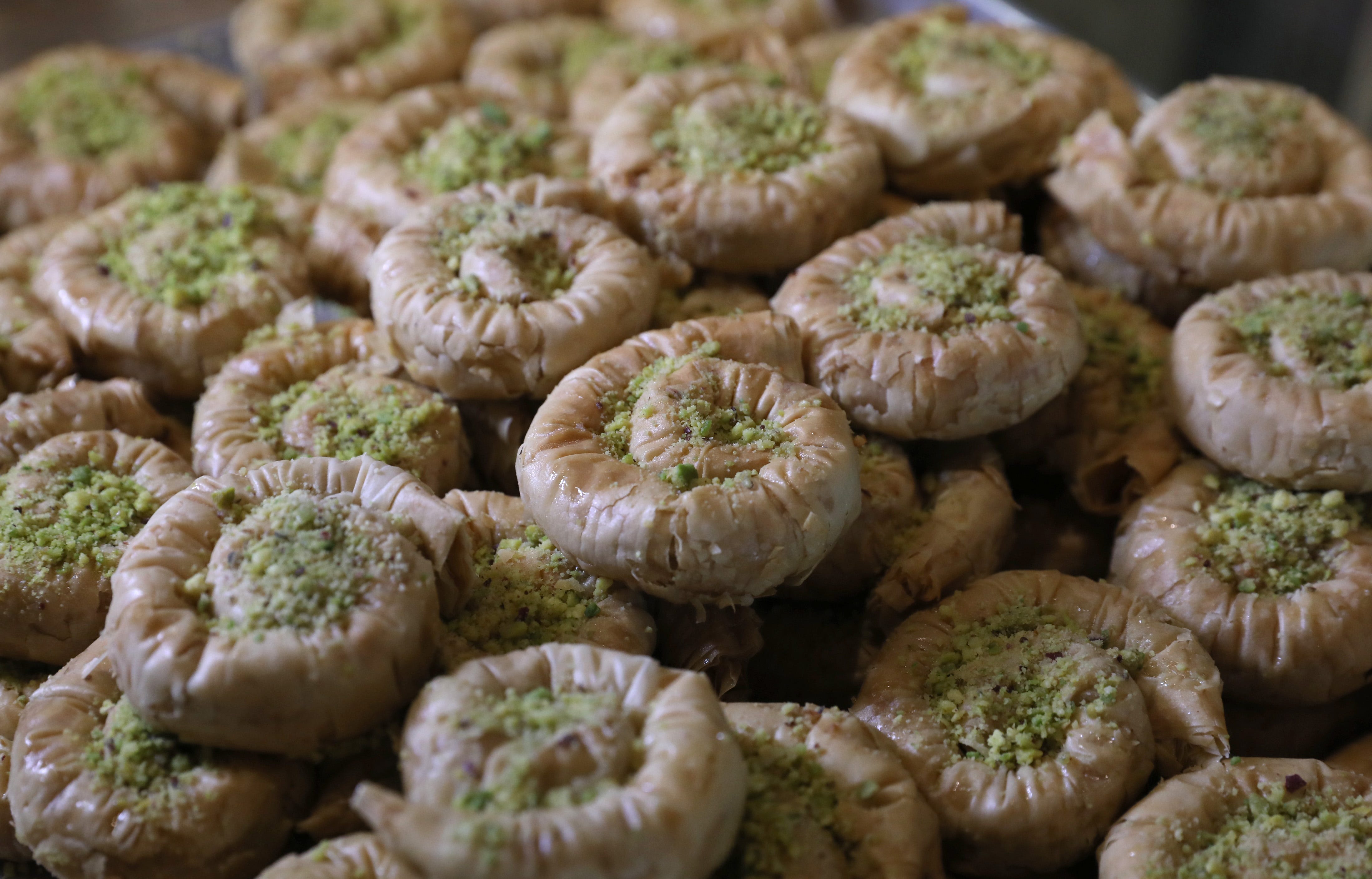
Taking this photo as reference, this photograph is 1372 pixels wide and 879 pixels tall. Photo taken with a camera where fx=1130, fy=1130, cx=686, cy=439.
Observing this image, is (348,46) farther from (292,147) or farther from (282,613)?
(282,613)

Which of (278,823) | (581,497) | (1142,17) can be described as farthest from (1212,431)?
(1142,17)

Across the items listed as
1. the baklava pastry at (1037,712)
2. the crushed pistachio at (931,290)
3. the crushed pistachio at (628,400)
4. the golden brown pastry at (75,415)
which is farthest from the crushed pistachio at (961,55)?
the golden brown pastry at (75,415)

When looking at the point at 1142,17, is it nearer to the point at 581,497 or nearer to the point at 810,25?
the point at 810,25

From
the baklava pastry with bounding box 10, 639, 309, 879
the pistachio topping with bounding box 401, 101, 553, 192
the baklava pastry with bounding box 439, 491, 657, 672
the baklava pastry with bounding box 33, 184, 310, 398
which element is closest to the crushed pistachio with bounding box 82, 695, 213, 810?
the baklava pastry with bounding box 10, 639, 309, 879

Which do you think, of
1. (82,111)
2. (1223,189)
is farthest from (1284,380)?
(82,111)

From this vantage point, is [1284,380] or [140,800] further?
[1284,380]

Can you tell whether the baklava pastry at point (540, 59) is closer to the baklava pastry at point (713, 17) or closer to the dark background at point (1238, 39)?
the baklava pastry at point (713, 17)
